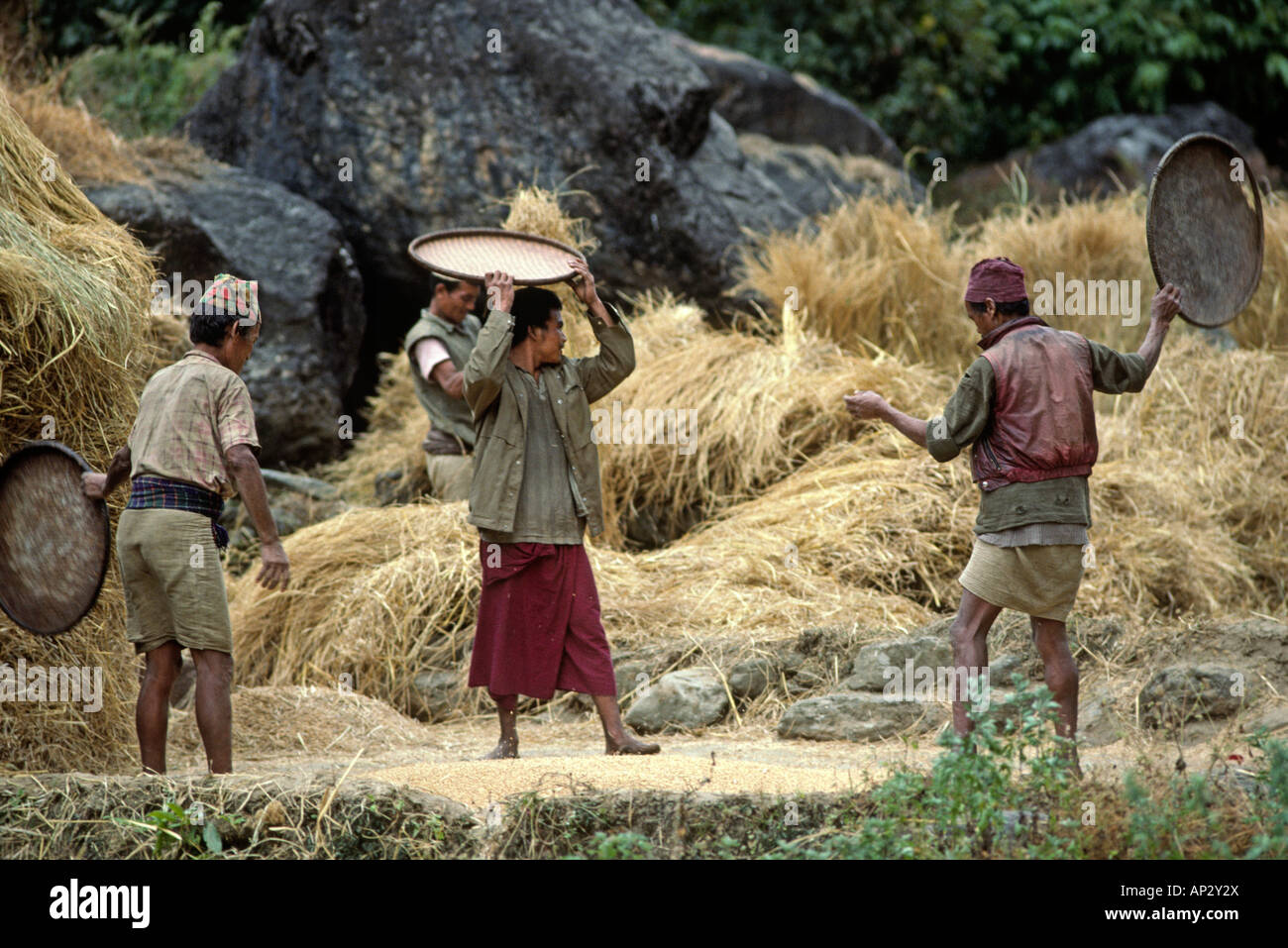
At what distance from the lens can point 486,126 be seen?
375 inches

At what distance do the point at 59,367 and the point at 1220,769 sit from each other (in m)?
3.95

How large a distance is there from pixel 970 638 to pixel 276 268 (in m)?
5.81

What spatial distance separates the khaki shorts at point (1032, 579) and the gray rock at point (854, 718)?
1.25 m

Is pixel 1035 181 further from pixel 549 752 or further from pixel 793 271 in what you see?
pixel 549 752

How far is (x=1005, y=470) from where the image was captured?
173 inches

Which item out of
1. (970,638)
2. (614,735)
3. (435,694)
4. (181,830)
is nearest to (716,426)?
(435,694)

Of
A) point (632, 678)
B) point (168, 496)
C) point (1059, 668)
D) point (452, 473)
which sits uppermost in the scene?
point (452, 473)

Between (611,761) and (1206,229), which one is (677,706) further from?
(1206,229)

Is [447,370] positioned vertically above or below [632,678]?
above

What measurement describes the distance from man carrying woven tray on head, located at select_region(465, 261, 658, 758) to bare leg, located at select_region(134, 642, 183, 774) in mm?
1084

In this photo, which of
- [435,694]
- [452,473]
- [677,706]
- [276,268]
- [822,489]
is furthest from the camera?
[276,268]

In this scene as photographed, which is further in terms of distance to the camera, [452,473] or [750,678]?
[452,473]
